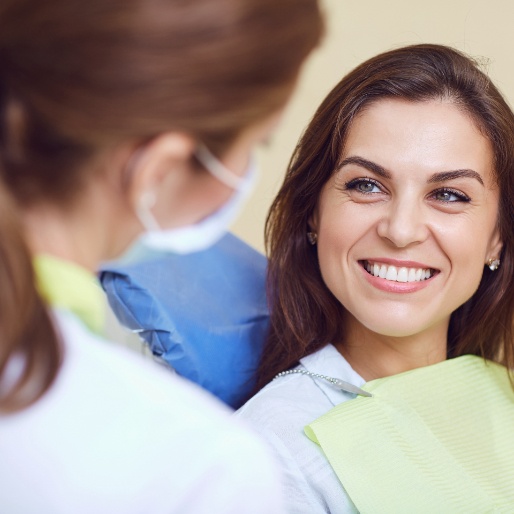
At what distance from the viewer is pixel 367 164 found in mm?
1451

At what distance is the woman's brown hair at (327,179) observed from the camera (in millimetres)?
1484

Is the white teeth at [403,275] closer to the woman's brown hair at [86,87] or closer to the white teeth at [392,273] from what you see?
the white teeth at [392,273]

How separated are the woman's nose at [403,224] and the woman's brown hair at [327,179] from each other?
0.16 meters

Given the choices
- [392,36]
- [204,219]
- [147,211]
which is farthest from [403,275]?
[392,36]

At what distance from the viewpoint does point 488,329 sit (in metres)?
1.71

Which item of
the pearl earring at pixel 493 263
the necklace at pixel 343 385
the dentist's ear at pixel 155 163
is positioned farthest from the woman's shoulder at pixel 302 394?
the dentist's ear at pixel 155 163

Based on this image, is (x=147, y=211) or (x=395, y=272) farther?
(x=395, y=272)

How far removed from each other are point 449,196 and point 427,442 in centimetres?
43

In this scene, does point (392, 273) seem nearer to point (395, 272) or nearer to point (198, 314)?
point (395, 272)

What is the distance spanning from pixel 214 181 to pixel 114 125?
0.15m

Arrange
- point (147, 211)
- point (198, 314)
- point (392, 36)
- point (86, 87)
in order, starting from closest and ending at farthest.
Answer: point (86, 87) < point (147, 211) < point (198, 314) < point (392, 36)

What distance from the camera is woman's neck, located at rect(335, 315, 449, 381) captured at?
5.18 ft

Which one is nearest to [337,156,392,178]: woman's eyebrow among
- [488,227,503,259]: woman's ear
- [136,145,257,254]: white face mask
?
[488,227,503,259]: woman's ear

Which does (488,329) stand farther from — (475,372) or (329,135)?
(329,135)
